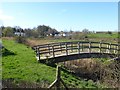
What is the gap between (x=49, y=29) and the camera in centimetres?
7769

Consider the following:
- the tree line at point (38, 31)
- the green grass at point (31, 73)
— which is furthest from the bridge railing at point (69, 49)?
the tree line at point (38, 31)

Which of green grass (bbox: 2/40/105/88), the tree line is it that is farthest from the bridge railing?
the tree line

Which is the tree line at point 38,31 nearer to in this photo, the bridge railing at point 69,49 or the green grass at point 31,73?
the bridge railing at point 69,49

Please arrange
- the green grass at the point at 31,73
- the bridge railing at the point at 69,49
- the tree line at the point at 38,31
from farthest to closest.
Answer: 1. the tree line at the point at 38,31
2. the bridge railing at the point at 69,49
3. the green grass at the point at 31,73

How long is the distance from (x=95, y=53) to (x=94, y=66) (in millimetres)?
3049

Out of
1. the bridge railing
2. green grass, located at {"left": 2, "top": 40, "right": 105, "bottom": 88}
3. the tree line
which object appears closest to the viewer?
green grass, located at {"left": 2, "top": 40, "right": 105, "bottom": 88}

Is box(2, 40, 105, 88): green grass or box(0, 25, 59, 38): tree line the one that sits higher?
box(0, 25, 59, 38): tree line

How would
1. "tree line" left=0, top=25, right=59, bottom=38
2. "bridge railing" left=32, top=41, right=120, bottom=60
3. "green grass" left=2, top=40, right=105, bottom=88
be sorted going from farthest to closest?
"tree line" left=0, top=25, right=59, bottom=38
"bridge railing" left=32, top=41, right=120, bottom=60
"green grass" left=2, top=40, right=105, bottom=88

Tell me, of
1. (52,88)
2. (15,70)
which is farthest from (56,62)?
(52,88)

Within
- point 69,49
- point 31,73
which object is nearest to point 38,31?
point 69,49

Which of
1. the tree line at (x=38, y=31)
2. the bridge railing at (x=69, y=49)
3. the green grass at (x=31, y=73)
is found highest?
the tree line at (x=38, y=31)

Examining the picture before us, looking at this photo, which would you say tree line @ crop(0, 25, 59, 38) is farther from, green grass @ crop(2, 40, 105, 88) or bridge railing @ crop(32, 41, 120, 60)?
green grass @ crop(2, 40, 105, 88)

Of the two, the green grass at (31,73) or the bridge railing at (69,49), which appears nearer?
the green grass at (31,73)

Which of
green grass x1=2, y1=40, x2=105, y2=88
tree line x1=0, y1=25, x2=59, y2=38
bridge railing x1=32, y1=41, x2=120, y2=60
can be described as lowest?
green grass x1=2, y1=40, x2=105, y2=88
